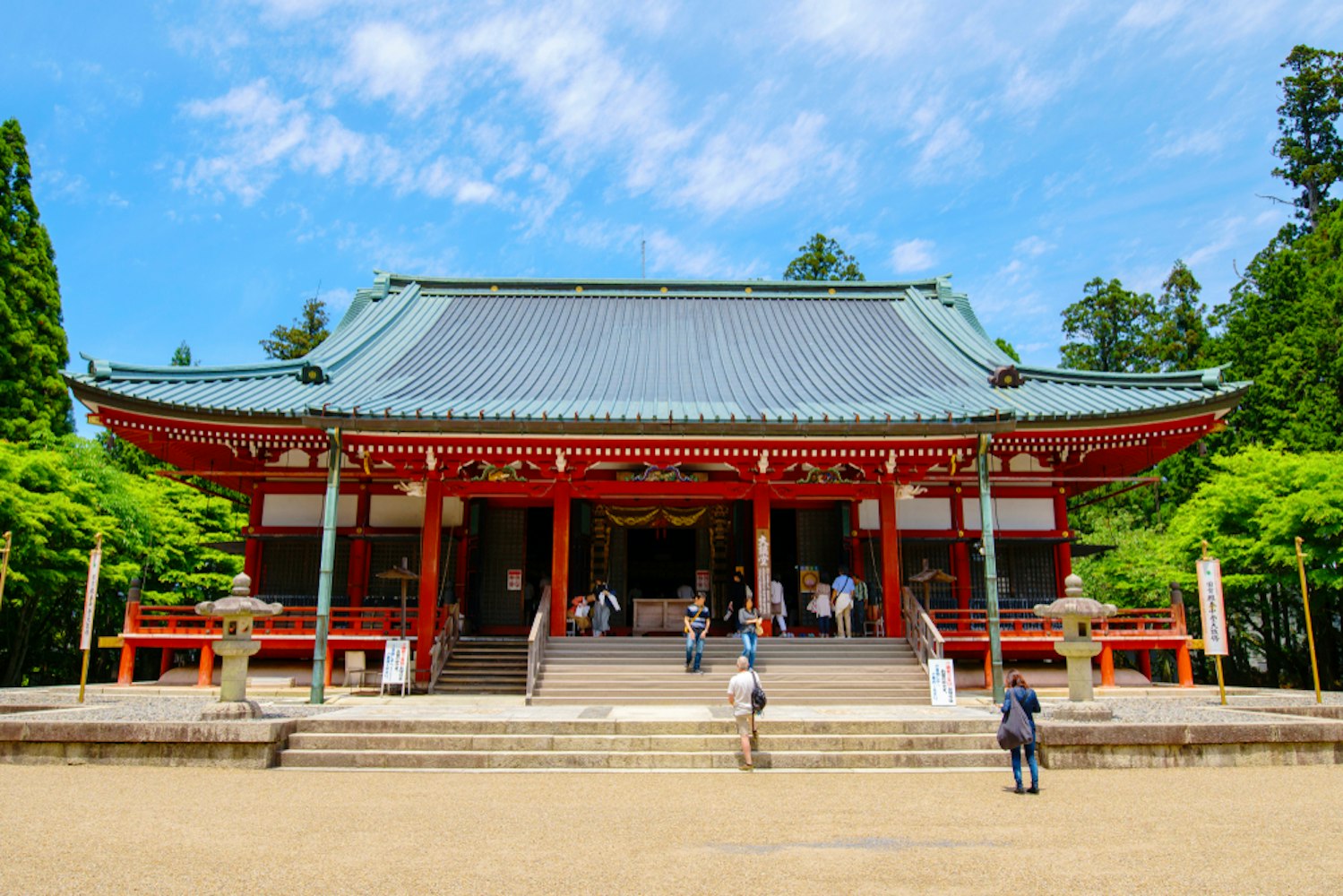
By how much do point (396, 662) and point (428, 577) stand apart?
1.83 metres

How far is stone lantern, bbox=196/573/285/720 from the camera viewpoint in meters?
10.0

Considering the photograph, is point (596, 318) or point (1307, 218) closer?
point (596, 318)

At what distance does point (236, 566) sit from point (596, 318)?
1347 cm

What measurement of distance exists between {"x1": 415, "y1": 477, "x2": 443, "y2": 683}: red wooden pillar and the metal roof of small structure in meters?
1.75

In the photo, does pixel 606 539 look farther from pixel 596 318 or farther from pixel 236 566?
pixel 236 566

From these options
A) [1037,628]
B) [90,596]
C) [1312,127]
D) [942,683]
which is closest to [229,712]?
[90,596]

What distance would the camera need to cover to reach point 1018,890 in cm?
495

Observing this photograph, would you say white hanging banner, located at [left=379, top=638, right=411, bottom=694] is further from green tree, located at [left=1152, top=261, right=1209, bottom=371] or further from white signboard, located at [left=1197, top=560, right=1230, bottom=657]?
green tree, located at [left=1152, top=261, right=1209, bottom=371]

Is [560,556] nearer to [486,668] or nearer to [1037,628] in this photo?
[486,668]

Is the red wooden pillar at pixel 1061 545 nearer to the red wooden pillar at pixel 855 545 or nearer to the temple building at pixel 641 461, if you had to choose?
the temple building at pixel 641 461

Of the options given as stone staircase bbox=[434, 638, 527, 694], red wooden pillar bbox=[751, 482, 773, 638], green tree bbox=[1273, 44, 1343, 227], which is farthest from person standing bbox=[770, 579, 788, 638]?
green tree bbox=[1273, 44, 1343, 227]

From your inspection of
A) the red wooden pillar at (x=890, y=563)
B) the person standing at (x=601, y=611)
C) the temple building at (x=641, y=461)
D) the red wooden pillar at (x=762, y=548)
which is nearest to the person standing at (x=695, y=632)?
the red wooden pillar at (x=762, y=548)

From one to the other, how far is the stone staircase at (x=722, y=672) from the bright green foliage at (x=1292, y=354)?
50.7 feet

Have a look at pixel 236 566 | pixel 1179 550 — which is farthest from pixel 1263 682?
pixel 236 566
